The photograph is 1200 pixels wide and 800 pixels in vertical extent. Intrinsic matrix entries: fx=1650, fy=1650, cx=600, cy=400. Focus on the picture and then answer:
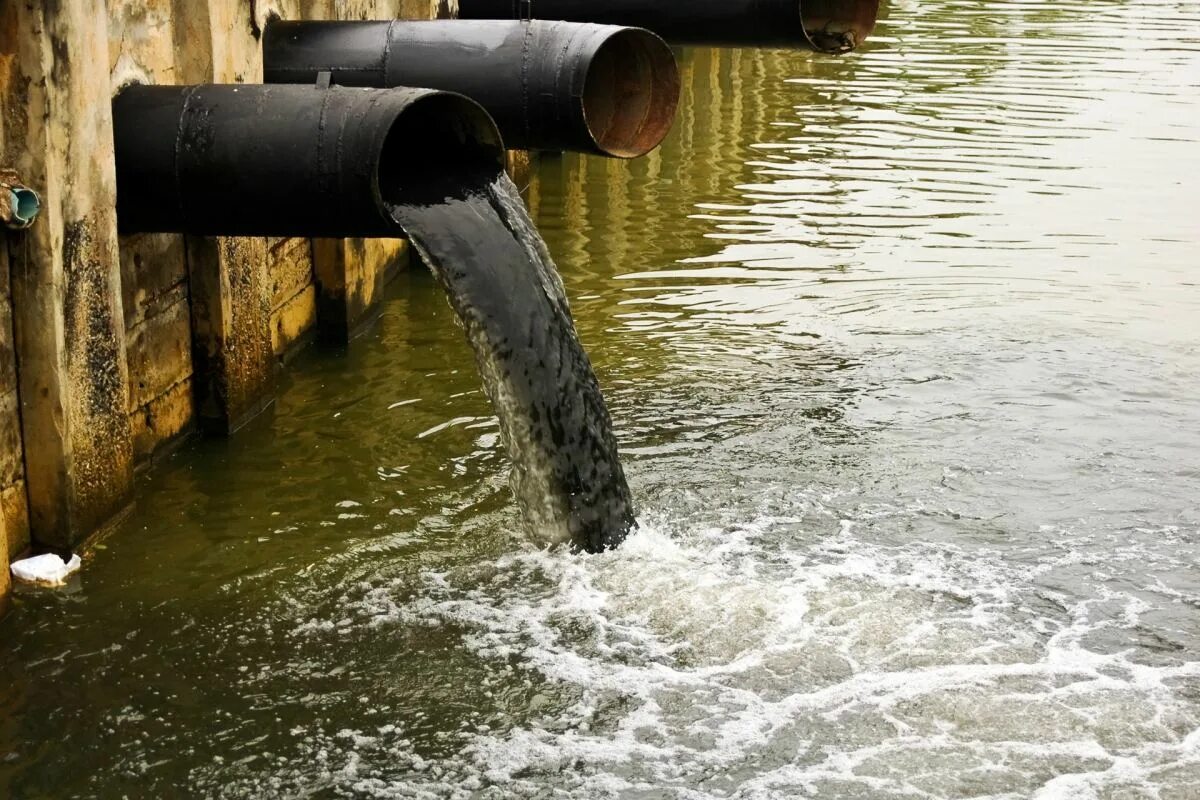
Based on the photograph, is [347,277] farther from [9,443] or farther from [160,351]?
[9,443]

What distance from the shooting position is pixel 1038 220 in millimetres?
12797

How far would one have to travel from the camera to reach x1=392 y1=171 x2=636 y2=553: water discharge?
671cm

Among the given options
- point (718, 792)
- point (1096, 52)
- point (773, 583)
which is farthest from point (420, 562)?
point (1096, 52)

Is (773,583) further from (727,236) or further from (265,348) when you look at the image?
(727,236)

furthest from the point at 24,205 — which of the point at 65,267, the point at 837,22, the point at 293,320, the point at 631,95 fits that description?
the point at 837,22

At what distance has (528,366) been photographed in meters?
6.78

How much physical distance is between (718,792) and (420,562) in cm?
200

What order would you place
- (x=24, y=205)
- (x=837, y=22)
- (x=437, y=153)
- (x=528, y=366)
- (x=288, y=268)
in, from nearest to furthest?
(x=24, y=205) → (x=528, y=366) → (x=437, y=153) → (x=288, y=268) → (x=837, y=22)

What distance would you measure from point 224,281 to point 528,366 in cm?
181

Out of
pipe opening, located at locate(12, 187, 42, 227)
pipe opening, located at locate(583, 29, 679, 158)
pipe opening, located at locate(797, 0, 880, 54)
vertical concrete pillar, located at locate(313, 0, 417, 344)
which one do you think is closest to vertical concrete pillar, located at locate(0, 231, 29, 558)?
pipe opening, located at locate(12, 187, 42, 227)

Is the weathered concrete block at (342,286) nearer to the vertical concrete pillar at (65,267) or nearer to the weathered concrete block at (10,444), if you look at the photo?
the vertical concrete pillar at (65,267)

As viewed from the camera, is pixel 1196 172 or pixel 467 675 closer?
pixel 467 675

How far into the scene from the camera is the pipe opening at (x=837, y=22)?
10.8 meters

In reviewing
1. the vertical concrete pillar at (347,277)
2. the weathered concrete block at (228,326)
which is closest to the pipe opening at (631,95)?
the vertical concrete pillar at (347,277)
